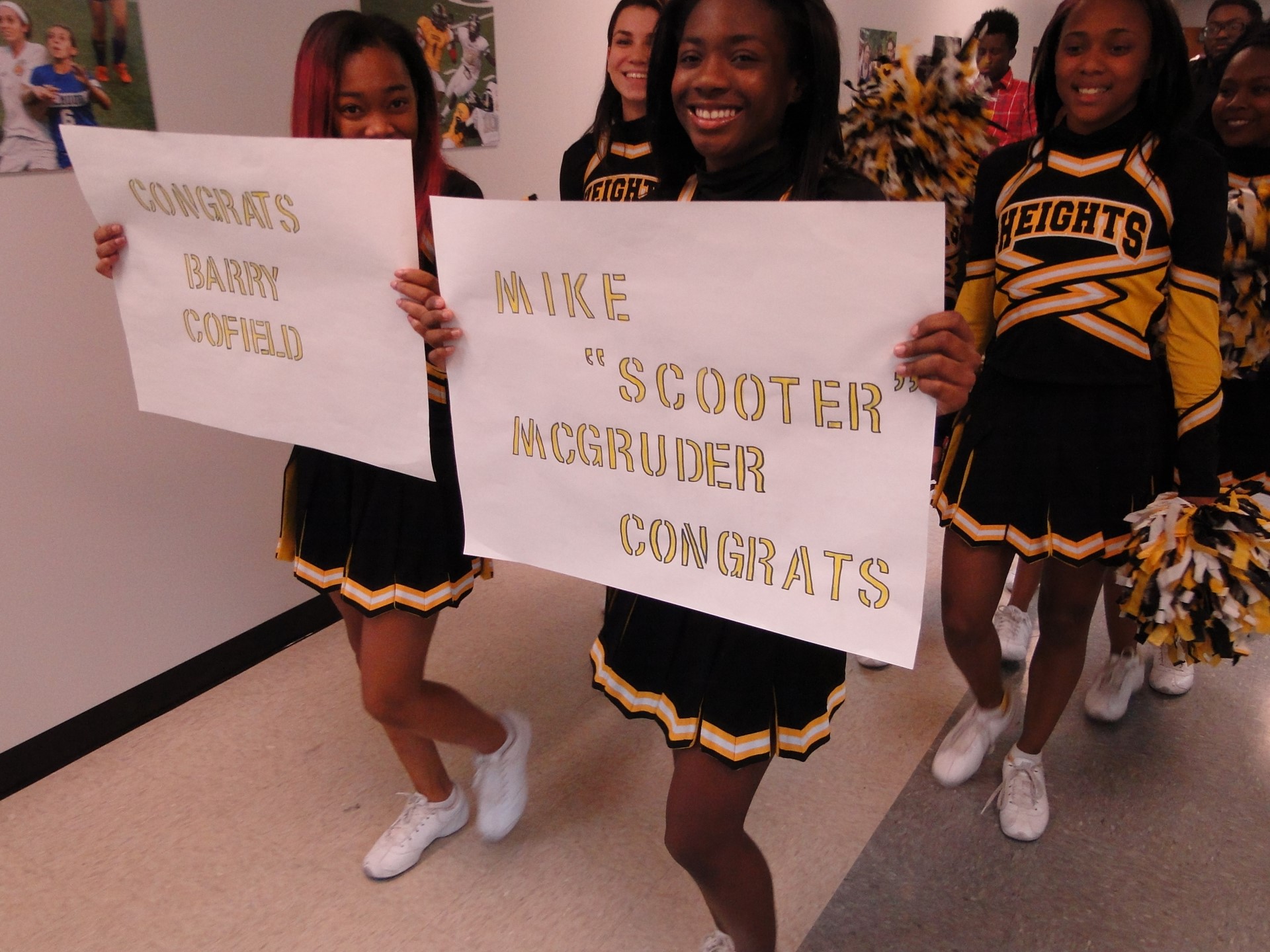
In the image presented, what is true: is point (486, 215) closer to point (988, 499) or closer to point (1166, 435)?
point (988, 499)

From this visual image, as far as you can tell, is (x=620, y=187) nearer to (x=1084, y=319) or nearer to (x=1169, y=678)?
(x=1084, y=319)

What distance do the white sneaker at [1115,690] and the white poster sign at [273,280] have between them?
1.82m

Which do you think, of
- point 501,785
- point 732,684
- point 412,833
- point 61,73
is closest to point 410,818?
point 412,833

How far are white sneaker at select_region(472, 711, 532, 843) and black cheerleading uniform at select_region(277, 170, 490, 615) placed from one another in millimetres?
441

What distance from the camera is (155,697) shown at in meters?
2.11

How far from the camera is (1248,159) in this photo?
5.66ft

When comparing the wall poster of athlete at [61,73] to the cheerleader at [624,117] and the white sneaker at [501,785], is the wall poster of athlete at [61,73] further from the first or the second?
the white sneaker at [501,785]

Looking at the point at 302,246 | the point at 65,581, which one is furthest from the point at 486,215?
the point at 65,581

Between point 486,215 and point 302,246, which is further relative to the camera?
point 302,246

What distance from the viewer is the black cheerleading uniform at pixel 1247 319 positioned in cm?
162

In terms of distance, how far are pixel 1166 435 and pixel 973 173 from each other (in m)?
0.58

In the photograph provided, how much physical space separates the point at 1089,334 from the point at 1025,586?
129cm

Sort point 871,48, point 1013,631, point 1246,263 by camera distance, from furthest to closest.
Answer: point 871,48 < point 1013,631 < point 1246,263

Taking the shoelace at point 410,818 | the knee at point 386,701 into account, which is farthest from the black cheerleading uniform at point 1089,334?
the shoelace at point 410,818
